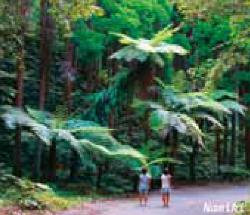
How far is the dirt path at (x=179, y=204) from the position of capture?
49.0 ft

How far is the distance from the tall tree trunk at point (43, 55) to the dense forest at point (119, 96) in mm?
52

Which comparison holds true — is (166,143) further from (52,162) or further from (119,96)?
(52,162)

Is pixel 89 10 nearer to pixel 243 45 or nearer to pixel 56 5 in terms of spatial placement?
pixel 56 5

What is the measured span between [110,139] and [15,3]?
8.92 meters

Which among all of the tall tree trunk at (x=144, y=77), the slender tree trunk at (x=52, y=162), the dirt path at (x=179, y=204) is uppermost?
the tall tree trunk at (x=144, y=77)

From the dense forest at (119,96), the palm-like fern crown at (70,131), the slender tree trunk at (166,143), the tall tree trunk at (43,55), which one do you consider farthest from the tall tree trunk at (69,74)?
the slender tree trunk at (166,143)

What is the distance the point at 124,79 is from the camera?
22.2 metres

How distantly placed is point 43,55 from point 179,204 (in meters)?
8.46

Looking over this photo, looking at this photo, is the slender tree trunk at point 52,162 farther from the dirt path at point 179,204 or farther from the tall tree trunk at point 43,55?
the dirt path at point 179,204

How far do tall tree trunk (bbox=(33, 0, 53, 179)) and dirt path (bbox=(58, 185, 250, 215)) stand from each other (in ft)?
13.6

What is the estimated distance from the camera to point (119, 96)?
22.8 meters

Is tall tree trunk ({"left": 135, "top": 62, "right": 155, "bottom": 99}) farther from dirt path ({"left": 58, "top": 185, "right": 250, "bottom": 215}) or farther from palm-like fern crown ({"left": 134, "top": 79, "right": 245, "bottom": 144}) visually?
dirt path ({"left": 58, "top": 185, "right": 250, "bottom": 215})

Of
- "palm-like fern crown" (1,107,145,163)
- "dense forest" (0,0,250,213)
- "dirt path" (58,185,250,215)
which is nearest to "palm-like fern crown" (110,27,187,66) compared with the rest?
"dense forest" (0,0,250,213)

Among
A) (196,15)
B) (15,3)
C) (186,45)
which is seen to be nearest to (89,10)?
(15,3)
